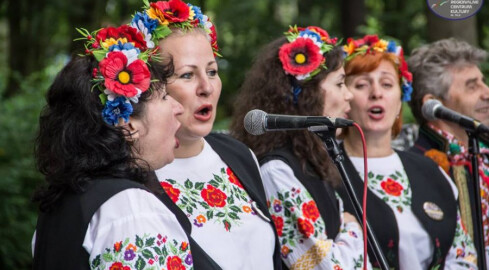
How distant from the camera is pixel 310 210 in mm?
3059

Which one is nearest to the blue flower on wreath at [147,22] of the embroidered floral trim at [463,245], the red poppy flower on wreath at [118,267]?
the red poppy flower on wreath at [118,267]

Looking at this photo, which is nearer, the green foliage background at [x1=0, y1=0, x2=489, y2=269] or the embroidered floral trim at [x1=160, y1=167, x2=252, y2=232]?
the embroidered floral trim at [x1=160, y1=167, x2=252, y2=232]

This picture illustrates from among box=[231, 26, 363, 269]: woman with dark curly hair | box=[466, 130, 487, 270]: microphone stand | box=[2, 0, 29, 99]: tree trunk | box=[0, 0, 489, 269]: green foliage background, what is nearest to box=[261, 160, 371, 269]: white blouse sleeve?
box=[231, 26, 363, 269]: woman with dark curly hair

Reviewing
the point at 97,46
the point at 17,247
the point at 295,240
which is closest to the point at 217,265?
the point at 295,240

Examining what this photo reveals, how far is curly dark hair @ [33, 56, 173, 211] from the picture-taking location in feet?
7.33

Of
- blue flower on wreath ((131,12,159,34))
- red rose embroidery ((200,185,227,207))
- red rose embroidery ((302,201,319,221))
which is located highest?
blue flower on wreath ((131,12,159,34))

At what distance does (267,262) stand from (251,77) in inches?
43.1

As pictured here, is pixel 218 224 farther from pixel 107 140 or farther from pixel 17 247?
pixel 17 247

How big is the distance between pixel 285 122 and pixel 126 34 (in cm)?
66

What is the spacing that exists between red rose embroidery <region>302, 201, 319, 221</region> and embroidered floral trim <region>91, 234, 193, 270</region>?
1017 mm

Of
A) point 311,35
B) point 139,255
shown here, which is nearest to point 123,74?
point 139,255

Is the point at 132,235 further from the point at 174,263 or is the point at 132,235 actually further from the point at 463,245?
the point at 463,245

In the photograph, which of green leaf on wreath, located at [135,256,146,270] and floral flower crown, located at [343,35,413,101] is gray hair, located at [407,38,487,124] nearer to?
floral flower crown, located at [343,35,413,101]

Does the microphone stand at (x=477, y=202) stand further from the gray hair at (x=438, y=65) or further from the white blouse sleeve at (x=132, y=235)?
the white blouse sleeve at (x=132, y=235)
